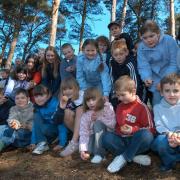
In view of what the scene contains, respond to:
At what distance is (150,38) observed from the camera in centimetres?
522

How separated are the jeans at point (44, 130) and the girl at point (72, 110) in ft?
0.51

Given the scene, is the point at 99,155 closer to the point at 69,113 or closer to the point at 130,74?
the point at 69,113

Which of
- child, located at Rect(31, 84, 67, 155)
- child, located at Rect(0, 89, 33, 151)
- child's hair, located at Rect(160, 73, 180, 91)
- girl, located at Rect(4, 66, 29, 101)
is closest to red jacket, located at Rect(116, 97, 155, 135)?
child's hair, located at Rect(160, 73, 180, 91)

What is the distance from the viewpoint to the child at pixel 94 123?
4883mm

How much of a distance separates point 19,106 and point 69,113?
3.37 ft

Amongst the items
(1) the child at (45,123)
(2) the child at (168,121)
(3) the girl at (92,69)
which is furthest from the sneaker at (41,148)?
(2) the child at (168,121)

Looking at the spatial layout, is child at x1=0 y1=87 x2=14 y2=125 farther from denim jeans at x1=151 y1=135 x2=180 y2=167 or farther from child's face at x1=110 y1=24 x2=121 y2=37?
denim jeans at x1=151 y1=135 x2=180 y2=167

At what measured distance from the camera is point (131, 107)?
472cm

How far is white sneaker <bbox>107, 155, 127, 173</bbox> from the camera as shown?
4.50 metres

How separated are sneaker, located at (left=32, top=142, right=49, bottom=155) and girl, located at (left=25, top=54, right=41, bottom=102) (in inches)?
63.2

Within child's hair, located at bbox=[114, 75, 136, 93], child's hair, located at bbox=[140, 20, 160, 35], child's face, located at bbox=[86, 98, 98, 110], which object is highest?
child's hair, located at bbox=[140, 20, 160, 35]

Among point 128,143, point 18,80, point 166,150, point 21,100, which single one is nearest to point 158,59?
point 128,143

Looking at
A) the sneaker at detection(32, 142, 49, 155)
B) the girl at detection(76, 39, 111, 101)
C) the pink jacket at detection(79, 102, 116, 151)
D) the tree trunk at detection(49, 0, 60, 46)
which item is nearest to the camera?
the pink jacket at detection(79, 102, 116, 151)

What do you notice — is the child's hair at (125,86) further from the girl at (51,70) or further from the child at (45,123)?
the girl at (51,70)
